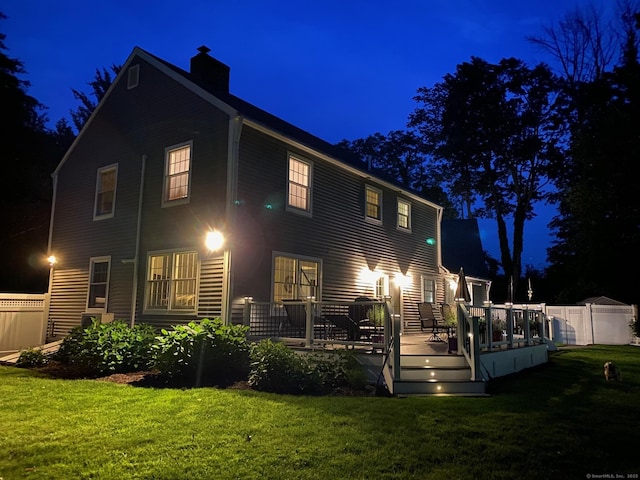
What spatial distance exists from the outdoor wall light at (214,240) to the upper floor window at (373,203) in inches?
232

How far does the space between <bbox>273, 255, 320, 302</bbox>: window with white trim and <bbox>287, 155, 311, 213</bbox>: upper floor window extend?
1389 millimetres

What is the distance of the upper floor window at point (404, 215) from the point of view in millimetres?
17219

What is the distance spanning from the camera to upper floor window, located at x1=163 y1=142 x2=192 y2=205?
1195 cm

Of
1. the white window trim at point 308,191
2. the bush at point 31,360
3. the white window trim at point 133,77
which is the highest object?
the white window trim at point 133,77

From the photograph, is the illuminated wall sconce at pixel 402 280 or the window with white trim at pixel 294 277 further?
the illuminated wall sconce at pixel 402 280

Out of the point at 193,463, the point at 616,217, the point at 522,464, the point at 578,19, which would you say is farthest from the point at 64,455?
the point at 578,19

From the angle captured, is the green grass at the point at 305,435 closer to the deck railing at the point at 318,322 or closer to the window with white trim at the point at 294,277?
the deck railing at the point at 318,322

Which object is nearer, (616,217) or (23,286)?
(23,286)

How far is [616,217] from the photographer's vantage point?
24016 millimetres

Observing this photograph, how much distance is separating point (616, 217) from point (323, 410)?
2348 cm

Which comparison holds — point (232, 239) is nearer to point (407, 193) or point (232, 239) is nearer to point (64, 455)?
point (64, 455)

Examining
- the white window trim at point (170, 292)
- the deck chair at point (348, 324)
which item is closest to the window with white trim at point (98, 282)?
the white window trim at point (170, 292)

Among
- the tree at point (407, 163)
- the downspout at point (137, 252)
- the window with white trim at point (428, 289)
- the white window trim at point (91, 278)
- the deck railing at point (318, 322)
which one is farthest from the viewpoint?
the tree at point (407, 163)

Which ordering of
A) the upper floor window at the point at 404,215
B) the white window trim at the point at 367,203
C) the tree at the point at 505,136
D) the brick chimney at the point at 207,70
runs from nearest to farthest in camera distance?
the brick chimney at the point at 207,70
the white window trim at the point at 367,203
the upper floor window at the point at 404,215
the tree at the point at 505,136
